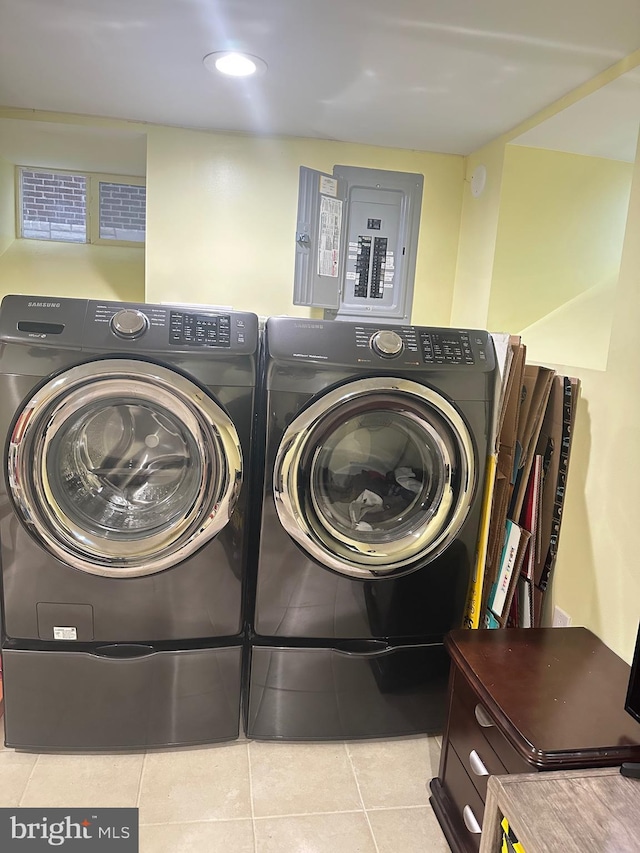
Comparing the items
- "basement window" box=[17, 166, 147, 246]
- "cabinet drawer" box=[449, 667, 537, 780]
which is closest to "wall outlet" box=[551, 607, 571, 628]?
"cabinet drawer" box=[449, 667, 537, 780]

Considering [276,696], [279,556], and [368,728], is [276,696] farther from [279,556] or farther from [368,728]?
[279,556]

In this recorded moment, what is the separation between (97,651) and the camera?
5.65 feet

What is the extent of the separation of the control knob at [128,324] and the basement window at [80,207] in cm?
217

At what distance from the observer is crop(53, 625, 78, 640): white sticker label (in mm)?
1691

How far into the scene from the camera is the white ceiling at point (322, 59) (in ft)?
5.65

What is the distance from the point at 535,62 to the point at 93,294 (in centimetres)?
251

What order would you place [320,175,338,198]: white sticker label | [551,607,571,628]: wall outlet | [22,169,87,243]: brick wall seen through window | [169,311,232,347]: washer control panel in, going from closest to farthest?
[169,311,232,347]: washer control panel, [551,607,571,628]: wall outlet, [320,175,338,198]: white sticker label, [22,169,87,243]: brick wall seen through window

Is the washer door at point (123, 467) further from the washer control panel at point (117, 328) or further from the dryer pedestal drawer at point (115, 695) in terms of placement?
the dryer pedestal drawer at point (115, 695)

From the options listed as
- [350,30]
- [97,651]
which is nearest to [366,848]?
[97,651]

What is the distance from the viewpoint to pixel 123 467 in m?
1.71

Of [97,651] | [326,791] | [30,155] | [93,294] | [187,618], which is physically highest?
[30,155]

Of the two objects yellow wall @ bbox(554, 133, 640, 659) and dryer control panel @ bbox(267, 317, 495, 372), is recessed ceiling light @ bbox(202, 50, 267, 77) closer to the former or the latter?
dryer control panel @ bbox(267, 317, 495, 372)

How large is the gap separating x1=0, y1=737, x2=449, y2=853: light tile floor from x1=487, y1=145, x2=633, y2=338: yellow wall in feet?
6.34
